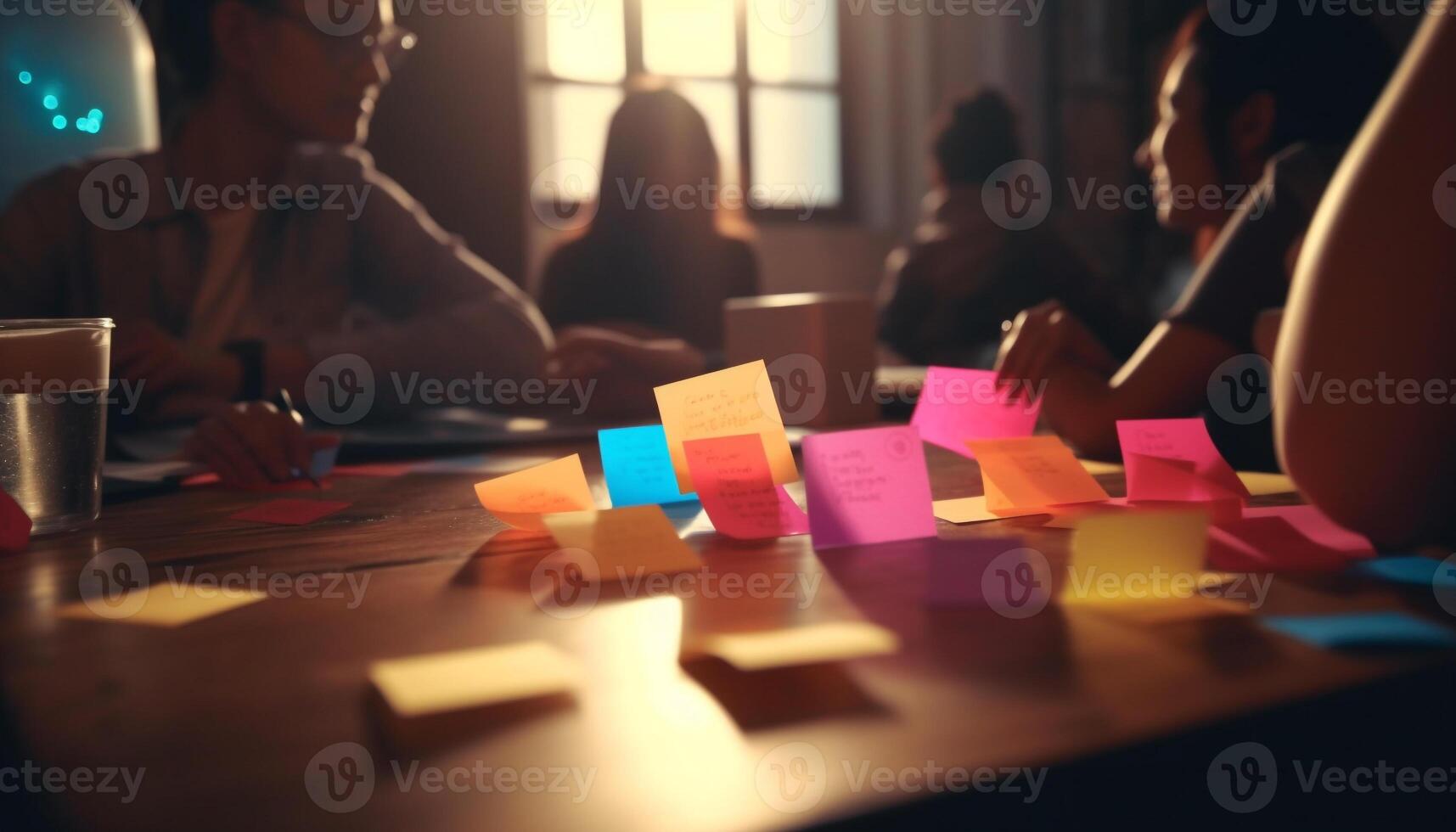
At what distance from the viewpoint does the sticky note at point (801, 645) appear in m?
0.32

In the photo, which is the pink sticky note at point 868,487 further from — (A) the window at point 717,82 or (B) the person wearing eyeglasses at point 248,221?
(A) the window at point 717,82

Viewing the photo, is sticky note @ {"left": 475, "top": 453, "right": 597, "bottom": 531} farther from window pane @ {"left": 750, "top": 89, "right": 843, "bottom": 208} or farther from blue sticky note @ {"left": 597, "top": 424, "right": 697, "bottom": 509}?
window pane @ {"left": 750, "top": 89, "right": 843, "bottom": 208}

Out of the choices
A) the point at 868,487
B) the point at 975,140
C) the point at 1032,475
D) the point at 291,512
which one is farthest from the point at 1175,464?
the point at 975,140

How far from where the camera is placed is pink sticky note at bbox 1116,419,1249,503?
57 cm

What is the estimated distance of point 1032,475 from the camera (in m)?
0.60

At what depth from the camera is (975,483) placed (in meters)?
0.69

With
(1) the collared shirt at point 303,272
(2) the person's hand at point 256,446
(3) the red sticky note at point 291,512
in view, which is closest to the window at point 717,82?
(1) the collared shirt at point 303,272

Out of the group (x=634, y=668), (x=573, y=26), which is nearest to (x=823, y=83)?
(x=573, y=26)

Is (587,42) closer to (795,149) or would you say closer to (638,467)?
(795,149)

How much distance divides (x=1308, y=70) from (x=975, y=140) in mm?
2065

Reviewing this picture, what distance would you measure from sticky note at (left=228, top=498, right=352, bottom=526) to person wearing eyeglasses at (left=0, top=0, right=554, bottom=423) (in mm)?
584

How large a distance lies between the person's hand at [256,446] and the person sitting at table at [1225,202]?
0.60 meters

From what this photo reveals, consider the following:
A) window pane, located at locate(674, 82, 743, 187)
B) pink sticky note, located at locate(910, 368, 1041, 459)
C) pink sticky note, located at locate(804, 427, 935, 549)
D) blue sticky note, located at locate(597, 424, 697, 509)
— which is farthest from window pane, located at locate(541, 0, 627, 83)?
pink sticky note, located at locate(804, 427, 935, 549)

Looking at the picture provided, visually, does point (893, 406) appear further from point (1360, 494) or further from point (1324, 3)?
point (1360, 494)
